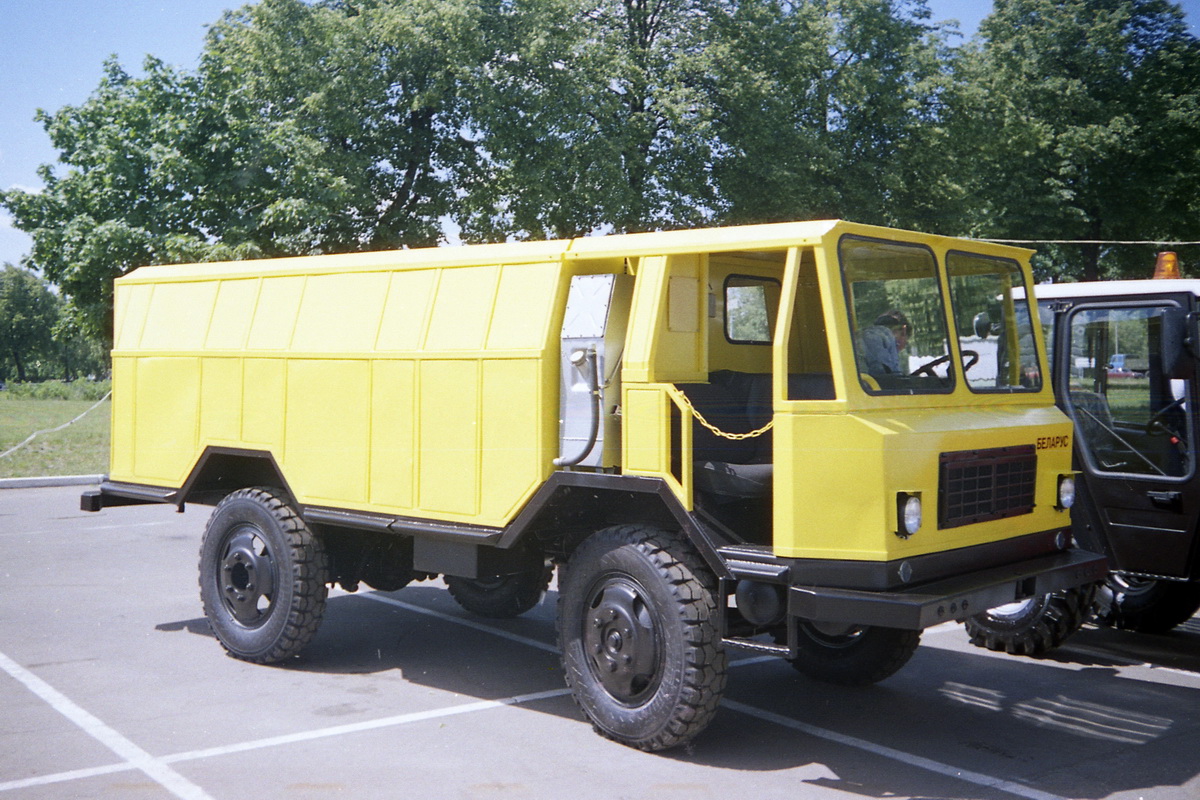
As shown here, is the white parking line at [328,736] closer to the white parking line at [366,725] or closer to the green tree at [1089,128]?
the white parking line at [366,725]

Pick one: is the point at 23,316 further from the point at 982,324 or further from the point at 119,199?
the point at 982,324

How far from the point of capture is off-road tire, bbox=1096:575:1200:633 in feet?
27.1

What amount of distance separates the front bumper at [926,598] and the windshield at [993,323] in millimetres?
1114

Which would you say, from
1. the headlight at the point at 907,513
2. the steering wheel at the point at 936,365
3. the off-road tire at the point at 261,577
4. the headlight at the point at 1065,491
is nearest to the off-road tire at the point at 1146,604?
the headlight at the point at 1065,491

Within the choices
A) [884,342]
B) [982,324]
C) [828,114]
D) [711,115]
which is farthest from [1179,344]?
[828,114]

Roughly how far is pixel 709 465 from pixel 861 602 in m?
1.09

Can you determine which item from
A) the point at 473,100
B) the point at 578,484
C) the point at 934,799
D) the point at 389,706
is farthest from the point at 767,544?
the point at 473,100

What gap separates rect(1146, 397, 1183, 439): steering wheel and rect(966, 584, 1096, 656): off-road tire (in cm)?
116

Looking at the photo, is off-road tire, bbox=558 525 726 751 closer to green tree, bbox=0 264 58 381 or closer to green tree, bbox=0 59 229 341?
green tree, bbox=0 59 229 341

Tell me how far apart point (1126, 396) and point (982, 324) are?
1.91m

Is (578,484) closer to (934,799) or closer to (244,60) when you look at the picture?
(934,799)

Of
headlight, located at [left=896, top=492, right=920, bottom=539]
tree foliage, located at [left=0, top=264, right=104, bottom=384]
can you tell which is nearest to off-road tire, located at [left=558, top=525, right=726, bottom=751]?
headlight, located at [left=896, top=492, right=920, bottom=539]

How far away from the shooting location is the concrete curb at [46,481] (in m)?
18.6

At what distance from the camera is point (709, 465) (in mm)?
5812
